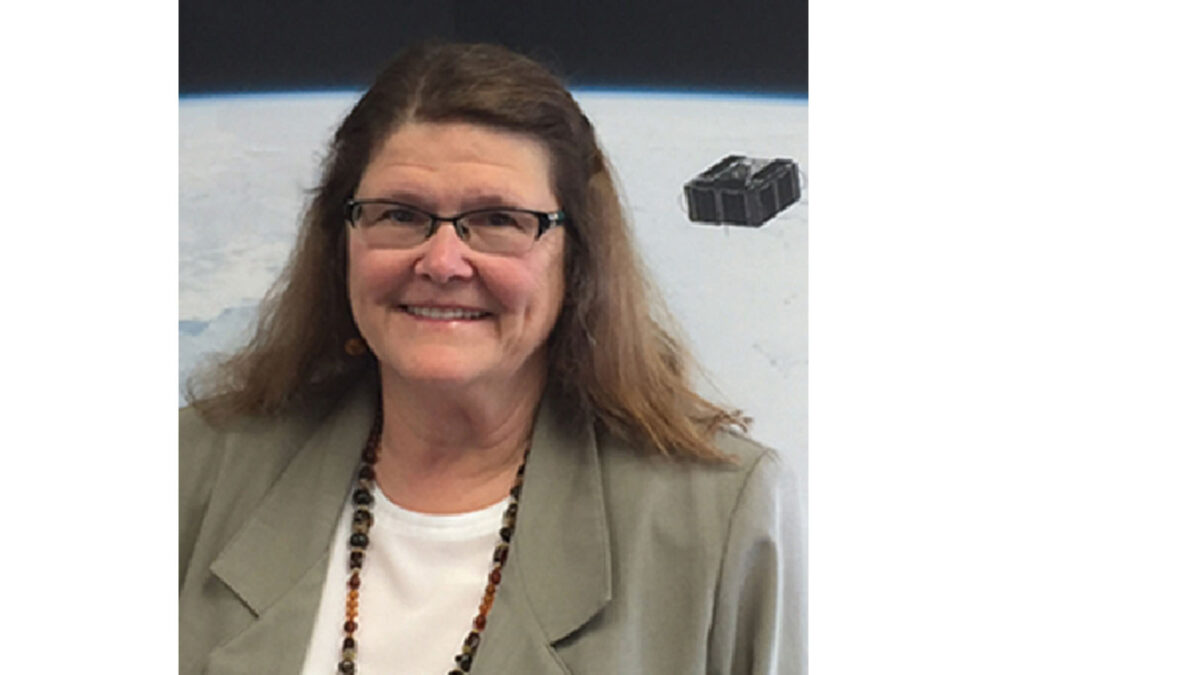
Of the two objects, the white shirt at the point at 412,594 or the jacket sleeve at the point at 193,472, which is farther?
the jacket sleeve at the point at 193,472

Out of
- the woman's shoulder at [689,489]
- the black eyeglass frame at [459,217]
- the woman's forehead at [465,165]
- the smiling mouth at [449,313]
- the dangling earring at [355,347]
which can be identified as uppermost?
the woman's forehead at [465,165]

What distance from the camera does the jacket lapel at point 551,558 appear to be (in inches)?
60.7

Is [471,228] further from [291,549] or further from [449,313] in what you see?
[291,549]

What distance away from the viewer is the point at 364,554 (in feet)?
5.24

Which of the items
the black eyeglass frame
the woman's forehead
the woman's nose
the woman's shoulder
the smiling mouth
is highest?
the woman's forehead

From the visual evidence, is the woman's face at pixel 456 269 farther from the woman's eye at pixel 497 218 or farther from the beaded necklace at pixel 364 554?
the beaded necklace at pixel 364 554

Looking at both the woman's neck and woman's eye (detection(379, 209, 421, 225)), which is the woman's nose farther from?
the woman's neck

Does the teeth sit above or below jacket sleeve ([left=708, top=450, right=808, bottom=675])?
above

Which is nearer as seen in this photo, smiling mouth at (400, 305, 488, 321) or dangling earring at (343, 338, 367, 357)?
smiling mouth at (400, 305, 488, 321)

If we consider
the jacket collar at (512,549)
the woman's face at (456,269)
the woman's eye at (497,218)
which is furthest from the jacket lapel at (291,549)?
the woman's eye at (497,218)

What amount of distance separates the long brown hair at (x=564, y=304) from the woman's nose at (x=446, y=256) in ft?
0.36

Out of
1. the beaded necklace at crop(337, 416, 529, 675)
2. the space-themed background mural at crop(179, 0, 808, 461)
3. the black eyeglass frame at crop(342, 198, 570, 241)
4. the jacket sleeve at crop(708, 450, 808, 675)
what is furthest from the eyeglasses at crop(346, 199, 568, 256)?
the jacket sleeve at crop(708, 450, 808, 675)

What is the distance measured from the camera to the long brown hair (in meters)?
1.52
